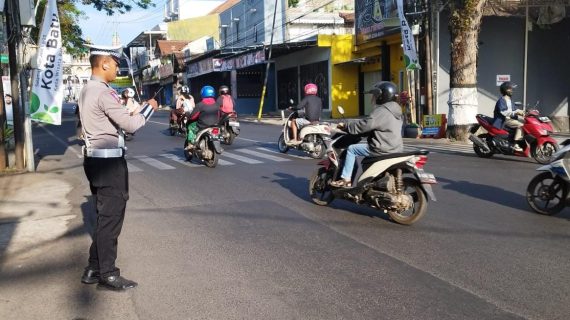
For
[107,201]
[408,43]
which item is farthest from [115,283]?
[408,43]

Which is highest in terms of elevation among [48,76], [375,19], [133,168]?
[375,19]

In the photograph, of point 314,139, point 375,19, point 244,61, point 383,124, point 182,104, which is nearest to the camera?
point 383,124

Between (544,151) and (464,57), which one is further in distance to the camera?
(464,57)

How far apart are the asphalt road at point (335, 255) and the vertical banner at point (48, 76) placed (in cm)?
308

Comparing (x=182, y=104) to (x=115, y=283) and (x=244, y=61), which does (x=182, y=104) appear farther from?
(x=244, y=61)

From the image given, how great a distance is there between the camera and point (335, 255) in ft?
18.3

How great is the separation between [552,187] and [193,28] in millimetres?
60735

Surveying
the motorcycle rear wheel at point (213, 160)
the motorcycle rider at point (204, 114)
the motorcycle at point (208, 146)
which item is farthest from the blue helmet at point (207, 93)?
the motorcycle rear wheel at point (213, 160)

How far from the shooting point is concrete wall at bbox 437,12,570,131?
21812 millimetres

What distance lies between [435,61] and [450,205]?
12.9 m

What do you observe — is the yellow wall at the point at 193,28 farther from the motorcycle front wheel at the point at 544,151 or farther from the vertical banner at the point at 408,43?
the motorcycle front wheel at the point at 544,151

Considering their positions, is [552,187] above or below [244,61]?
below

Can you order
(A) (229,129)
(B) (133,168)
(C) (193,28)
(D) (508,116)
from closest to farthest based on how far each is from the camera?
(D) (508,116)
(B) (133,168)
(A) (229,129)
(C) (193,28)

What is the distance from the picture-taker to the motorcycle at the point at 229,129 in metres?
16.5
